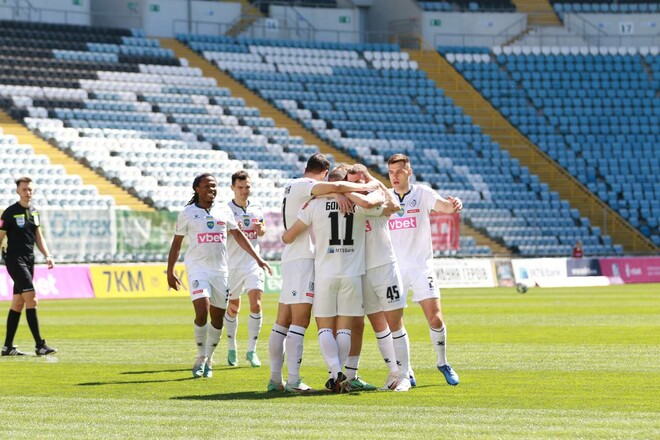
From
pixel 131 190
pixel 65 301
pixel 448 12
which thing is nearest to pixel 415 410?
pixel 65 301

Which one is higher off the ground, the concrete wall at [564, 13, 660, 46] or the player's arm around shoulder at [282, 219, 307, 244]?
the concrete wall at [564, 13, 660, 46]

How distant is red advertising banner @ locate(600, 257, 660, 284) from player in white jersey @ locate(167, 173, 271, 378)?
1277 inches

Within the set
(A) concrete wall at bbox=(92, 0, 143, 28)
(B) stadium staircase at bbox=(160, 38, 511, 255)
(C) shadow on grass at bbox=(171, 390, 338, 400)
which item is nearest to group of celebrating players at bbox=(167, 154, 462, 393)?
(C) shadow on grass at bbox=(171, 390, 338, 400)

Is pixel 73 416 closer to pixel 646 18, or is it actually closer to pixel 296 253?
pixel 296 253

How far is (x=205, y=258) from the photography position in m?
14.1

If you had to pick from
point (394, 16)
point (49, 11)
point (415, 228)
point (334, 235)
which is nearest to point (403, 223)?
point (415, 228)

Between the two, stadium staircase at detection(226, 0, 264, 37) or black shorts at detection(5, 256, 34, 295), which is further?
stadium staircase at detection(226, 0, 264, 37)

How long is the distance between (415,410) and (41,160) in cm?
3352

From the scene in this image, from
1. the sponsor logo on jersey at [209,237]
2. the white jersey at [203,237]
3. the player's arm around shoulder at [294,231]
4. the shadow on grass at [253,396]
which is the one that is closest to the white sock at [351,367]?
the shadow on grass at [253,396]

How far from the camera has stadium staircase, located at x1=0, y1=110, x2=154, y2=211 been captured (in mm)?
41969

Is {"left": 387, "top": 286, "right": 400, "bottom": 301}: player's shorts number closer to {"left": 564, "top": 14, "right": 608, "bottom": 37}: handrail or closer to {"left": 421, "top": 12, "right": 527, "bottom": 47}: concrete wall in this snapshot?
{"left": 421, "top": 12, "right": 527, "bottom": 47}: concrete wall

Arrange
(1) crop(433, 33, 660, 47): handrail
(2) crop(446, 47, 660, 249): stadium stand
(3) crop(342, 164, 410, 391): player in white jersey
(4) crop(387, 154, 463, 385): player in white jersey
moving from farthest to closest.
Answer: (1) crop(433, 33, 660, 47): handrail
(2) crop(446, 47, 660, 249): stadium stand
(4) crop(387, 154, 463, 385): player in white jersey
(3) crop(342, 164, 410, 391): player in white jersey

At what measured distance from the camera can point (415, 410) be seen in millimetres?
10375

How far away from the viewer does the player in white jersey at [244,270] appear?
15.8 meters
